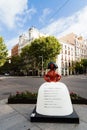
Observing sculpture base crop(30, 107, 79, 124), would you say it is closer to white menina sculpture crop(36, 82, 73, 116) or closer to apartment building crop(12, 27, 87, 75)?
white menina sculpture crop(36, 82, 73, 116)

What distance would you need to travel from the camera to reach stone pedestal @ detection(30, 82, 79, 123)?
5.89 m

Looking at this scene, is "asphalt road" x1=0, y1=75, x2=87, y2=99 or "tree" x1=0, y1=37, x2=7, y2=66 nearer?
"asphalt road" x1=0, y1=75, x2=87, y2=99

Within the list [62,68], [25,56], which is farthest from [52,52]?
[62,68]

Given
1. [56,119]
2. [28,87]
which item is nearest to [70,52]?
[28,87]

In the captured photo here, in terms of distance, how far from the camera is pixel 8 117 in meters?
6.56

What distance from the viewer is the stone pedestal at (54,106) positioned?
5887mm

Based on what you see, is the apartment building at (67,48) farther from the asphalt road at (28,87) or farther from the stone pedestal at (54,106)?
the stone pedestal at (54,106)

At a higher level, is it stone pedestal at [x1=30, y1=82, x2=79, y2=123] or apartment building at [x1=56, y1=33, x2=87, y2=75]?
apartment building at [x1=56, y1=33, x2=87, y2=75]

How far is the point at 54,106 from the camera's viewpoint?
19.8ft

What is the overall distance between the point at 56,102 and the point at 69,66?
66.9 metres

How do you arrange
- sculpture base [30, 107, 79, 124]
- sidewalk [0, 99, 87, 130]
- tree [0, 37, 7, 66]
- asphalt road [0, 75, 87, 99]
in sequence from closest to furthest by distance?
sidewalk [0, 99, 87, 130] → sculpture base [30, 107, 79, 124] → asphalt road [0, 75, 87, 99] → tree [0, 37, 7, 66]

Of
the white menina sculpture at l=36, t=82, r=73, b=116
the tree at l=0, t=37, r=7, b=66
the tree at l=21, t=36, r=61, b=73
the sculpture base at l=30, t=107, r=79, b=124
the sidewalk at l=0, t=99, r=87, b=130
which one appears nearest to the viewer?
the sidewalk at l=0, t=99, r=87, b=130

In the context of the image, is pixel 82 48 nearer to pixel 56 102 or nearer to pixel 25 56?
pixel 25 56

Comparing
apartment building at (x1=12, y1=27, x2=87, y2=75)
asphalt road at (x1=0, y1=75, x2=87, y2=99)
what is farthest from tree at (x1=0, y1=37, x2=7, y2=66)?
apartment building at (x1=12, y1=27, x2=87, y2=75)
